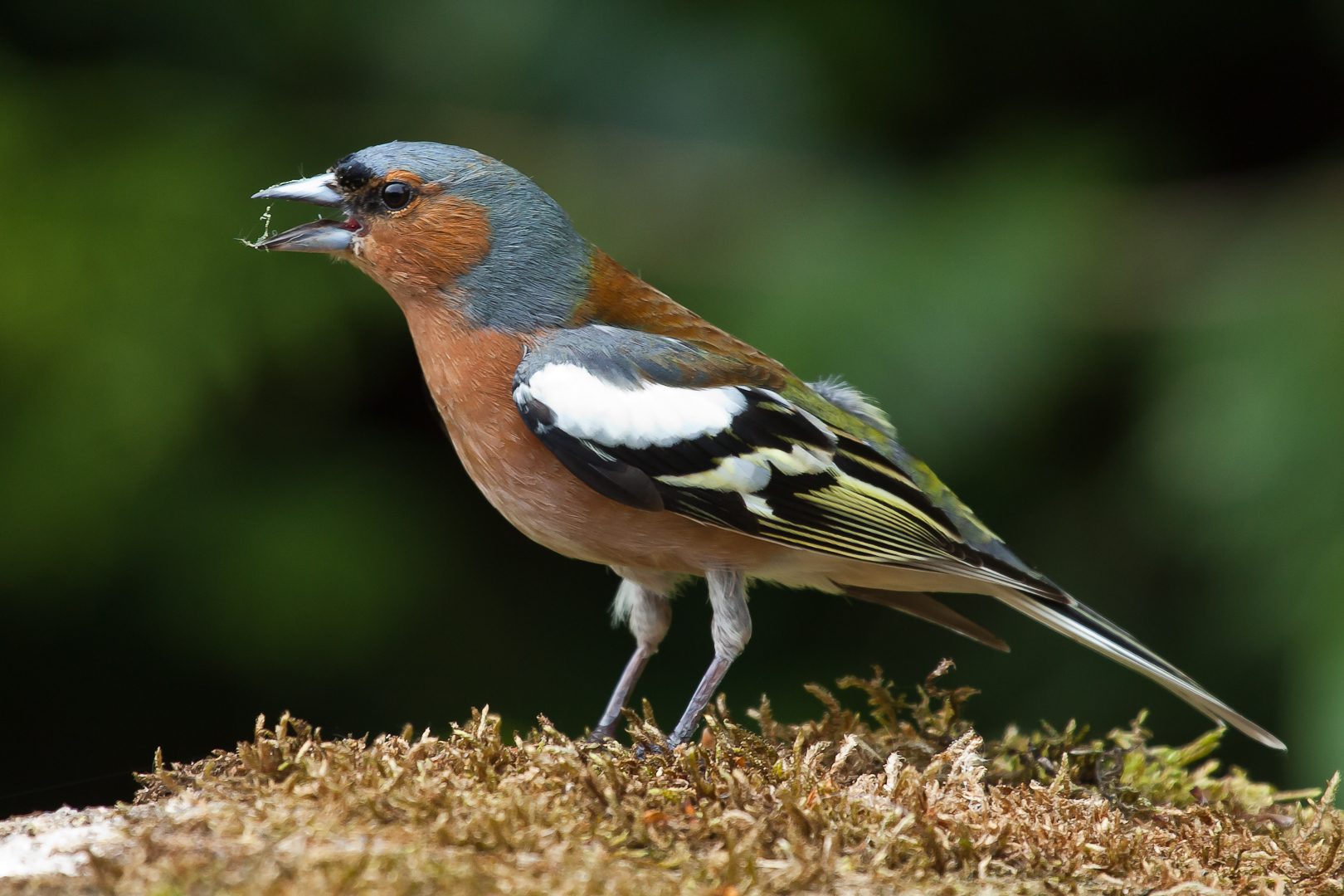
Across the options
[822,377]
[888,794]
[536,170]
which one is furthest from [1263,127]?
[888,794]

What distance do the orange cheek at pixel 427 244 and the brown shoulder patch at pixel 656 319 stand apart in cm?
33

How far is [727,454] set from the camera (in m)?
2.94

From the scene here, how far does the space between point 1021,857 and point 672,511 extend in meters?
1.15

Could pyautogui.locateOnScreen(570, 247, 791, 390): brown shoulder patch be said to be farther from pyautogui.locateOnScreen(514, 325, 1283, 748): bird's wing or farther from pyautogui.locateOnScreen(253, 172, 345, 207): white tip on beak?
pyautogui.locateOnScreen(253, 172, 345, 207): white tip on beak

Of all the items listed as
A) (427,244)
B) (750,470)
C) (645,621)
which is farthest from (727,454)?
(427,244)

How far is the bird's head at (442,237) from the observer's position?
126 inches

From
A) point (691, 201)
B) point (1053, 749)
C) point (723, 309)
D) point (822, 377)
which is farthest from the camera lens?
point (691, 201)

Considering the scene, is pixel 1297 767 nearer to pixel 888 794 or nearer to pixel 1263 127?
pixel 888 794

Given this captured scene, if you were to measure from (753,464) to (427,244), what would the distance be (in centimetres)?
108

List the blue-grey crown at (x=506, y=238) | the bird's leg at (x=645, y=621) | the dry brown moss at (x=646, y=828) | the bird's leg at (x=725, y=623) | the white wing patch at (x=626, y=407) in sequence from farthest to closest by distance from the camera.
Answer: the bird's leg at (x=645, y=621), the blue-grey crown at (x=506, y=238), the bird's leg at (x=725, y=623), the white wing patch at (x=626, y=407), the dry brown moss at (x=646, y=828)

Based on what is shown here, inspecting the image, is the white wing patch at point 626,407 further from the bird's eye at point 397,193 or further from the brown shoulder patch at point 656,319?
the bird's eye at point 397,193

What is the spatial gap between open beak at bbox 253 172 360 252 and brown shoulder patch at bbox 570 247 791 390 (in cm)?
68

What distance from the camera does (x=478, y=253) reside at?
322 centimetres

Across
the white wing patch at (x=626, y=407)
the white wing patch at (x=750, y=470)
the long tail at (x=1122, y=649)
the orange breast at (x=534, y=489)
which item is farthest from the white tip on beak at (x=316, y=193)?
the long tail at (x=1122, y=649)
